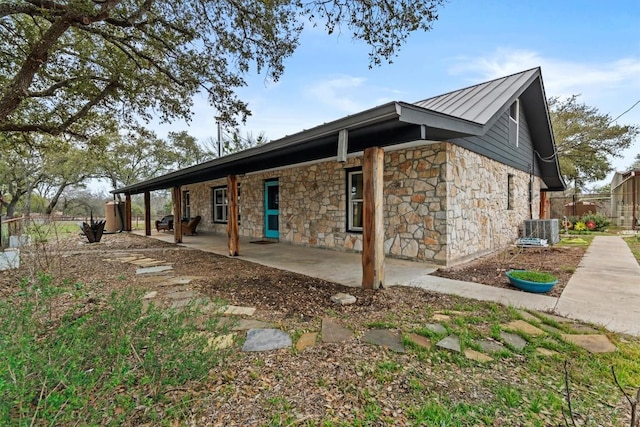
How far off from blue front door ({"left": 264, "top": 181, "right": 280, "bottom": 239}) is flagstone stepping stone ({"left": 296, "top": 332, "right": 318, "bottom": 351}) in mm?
6631

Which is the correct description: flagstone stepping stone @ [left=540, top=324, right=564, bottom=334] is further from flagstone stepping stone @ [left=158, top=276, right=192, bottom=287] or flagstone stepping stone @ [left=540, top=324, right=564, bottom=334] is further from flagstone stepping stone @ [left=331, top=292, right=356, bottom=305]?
flagstone stepping stone @ [left=158, top=276, right=192, bottom=287]

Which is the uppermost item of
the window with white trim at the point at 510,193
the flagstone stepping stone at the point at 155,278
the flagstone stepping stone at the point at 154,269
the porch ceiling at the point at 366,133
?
the porch ceiling at the point at 366,133

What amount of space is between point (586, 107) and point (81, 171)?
3231cm

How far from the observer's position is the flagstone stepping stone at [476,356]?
7.13ft

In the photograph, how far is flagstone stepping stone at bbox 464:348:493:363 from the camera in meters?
2.17

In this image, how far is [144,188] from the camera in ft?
38.4

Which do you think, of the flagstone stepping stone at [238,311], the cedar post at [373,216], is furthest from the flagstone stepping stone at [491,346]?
the flagstone stepping stone at [238,311]

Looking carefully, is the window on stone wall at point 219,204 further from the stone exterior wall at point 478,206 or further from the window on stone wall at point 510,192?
the window on stone wall at point 510,192

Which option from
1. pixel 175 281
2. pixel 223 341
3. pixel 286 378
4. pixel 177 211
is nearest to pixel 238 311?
pixel 223 341

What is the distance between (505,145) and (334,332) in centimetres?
729

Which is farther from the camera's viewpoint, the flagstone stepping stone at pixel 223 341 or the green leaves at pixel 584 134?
the green leaves at pixel 584 134

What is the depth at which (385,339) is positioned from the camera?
2.49 metres

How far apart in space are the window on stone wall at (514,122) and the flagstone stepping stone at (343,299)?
6968 millimetres

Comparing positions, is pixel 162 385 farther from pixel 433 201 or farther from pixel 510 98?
pixel 510 98
